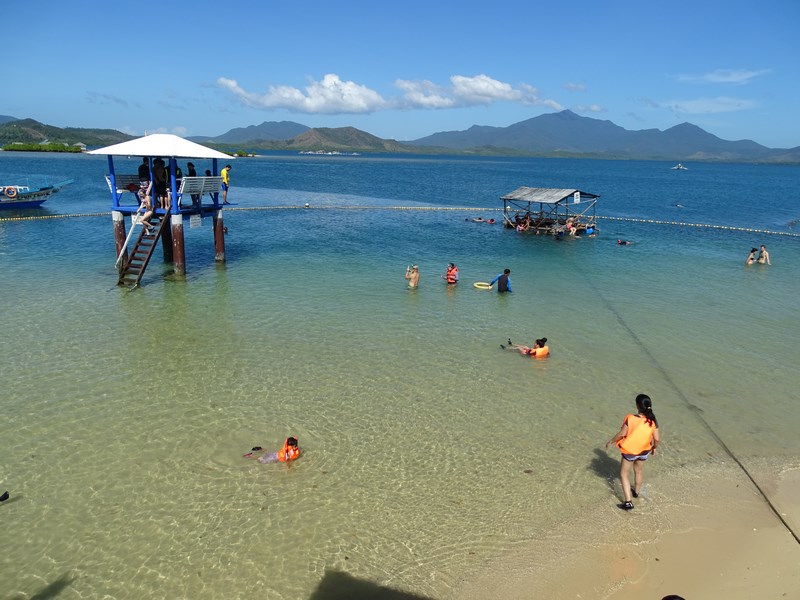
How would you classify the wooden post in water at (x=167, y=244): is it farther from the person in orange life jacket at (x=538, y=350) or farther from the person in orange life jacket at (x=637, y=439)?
the person in orange life jacket at (x=637, y=439)

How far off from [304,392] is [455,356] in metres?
4.72

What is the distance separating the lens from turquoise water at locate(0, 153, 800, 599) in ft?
26.9

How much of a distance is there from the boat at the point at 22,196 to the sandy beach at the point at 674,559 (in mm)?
46109

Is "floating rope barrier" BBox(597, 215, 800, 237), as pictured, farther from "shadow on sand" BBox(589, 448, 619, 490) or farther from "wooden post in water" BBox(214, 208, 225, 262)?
"shadow on sand" BBox(589, 448, 619, 490)

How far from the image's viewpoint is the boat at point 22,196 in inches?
1598

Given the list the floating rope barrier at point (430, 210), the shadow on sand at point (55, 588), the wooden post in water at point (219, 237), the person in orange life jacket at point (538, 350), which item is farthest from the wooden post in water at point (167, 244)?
the shadow on sand at point (55, 588)

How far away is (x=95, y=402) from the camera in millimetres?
12320

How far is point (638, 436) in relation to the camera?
888 centimetres

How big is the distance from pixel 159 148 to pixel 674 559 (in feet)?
72.1

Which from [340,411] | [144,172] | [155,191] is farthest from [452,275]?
[144,172]

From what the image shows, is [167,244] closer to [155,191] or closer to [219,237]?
[219,237]

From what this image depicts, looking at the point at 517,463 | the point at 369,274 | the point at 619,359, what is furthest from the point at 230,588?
the point at 369,274

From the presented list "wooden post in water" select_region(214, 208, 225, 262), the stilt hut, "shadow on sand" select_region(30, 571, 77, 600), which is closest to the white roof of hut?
the stilt hut

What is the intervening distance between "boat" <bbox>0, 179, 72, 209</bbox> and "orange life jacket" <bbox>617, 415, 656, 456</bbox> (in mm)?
46472
